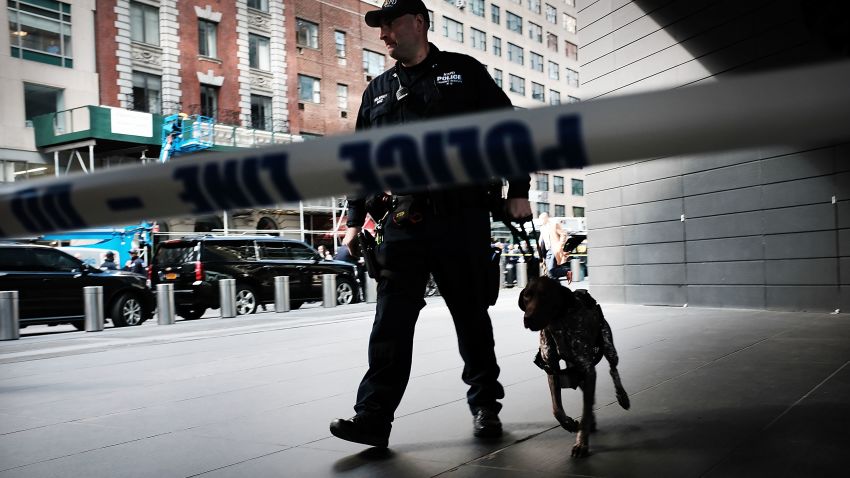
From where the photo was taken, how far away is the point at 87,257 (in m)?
20.2

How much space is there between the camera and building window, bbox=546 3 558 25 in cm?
6550

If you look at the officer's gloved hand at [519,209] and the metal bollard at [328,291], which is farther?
the metal bollard at [328,291]

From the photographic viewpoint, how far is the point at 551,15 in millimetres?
66000

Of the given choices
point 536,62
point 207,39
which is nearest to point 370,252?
point 207,39

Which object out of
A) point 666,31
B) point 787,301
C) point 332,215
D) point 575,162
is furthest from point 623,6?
point 332,215

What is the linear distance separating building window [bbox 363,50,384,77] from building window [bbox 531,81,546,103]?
25.3 meters

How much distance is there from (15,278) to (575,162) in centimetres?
1336

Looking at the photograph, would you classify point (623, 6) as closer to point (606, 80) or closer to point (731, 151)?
point (606, 80)

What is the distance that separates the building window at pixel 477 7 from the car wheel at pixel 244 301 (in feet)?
138

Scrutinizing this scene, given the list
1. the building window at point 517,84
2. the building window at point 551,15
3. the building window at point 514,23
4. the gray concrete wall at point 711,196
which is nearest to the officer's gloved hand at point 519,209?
the gray concrete wall at point 711,196

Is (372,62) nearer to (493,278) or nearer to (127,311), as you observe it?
(127,311)

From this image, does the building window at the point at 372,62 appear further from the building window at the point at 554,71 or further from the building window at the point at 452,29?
the building window at the point at 554,71

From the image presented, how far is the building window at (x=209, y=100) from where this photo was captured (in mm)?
30130

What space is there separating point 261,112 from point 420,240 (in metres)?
31.0
